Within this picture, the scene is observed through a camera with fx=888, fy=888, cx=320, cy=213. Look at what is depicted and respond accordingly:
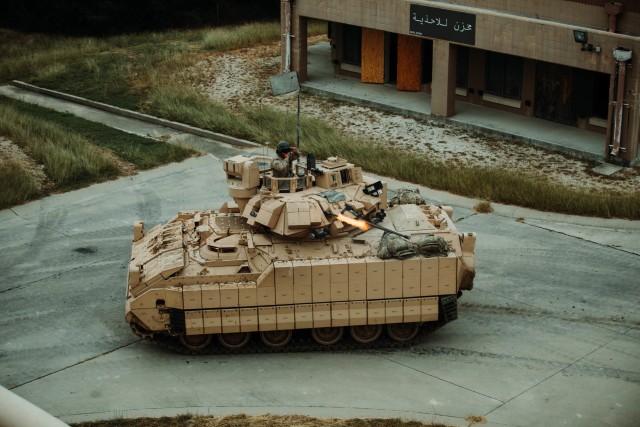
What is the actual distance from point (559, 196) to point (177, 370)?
12045mm

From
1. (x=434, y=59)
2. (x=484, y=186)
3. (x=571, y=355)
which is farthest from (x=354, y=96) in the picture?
(x=571, y=355)

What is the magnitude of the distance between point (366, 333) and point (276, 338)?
1632 millimetres

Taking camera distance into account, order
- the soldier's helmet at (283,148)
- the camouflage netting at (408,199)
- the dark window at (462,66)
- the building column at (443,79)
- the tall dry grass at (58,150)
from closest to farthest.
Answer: the soldier's helmet at (283,148)
the camouflage netting at (408,199)
the tall dry grass at (58,150)
the building column at (443,79)
the dark window at (462,66)

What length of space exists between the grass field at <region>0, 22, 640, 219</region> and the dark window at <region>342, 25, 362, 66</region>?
5.43 meters

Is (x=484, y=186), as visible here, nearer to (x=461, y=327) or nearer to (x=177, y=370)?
(x=461, y=327)

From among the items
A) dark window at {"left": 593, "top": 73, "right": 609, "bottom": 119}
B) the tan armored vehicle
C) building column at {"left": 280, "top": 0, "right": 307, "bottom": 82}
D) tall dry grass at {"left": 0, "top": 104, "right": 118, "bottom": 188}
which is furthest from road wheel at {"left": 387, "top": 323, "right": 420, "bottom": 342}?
building column at {"left": 280, "top": 0, "right": 307, "bottom": 82}

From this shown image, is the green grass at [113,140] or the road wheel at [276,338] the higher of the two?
the green grass at [113,140]

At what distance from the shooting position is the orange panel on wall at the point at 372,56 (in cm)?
3328

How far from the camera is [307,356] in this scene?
15.8m

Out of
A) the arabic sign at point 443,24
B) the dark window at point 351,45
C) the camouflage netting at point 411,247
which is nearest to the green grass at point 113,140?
the arabic sign at point 443,24

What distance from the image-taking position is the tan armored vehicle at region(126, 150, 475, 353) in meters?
15.4

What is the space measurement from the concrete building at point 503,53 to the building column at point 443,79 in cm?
3

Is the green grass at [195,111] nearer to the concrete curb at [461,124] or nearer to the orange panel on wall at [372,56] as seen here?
the concrete curb at [461,124]

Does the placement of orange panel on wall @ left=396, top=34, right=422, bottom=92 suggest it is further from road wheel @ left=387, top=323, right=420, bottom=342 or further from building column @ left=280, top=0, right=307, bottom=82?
road wheel @ left=387, top=323, right=420, bottom=342
